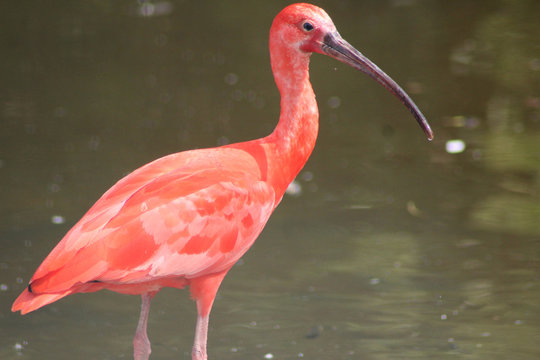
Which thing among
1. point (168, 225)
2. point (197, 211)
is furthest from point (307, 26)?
point (168, 225)

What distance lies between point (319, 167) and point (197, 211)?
3371 mm

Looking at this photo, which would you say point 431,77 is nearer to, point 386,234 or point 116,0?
point 386,234

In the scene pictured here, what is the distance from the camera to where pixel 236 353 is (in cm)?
488

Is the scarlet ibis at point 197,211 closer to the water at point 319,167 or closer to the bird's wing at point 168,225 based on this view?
the bird's wing at point 168,225

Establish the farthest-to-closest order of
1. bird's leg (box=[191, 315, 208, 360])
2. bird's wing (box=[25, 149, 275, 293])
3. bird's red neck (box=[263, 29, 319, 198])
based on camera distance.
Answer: bird's red neck (box=[263, 29, 319, 198]) → bird's leg (box=[191, 315, 208, 360]) → bird's wing (box=[25, 149, 275, 293])

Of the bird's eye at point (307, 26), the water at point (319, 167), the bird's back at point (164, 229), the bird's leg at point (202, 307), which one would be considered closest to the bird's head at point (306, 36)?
the bird's eye at point (307, 26)

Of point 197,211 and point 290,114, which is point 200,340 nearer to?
point 197,211

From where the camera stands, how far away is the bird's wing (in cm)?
393

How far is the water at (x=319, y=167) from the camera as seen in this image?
5.15m

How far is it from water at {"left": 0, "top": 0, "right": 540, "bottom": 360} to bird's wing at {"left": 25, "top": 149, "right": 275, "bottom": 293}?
2.85 feet

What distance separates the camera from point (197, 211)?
165 inches

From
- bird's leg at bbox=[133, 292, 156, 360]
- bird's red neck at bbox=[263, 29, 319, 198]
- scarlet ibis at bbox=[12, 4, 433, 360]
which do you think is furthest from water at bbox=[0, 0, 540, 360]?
bird's red neck at bbox=[263, 29, 319, 198]

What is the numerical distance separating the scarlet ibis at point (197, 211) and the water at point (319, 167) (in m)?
0.81

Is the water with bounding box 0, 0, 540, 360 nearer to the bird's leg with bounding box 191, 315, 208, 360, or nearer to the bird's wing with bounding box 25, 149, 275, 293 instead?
the bird's leg with bounding box 191, 315, 208, 360
